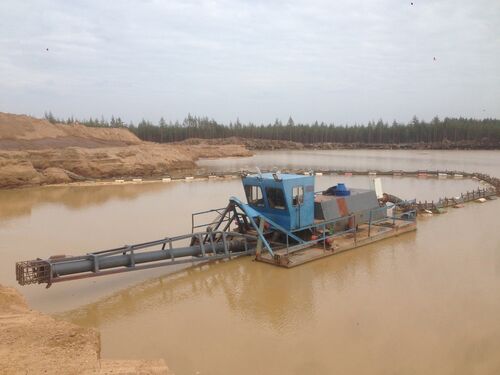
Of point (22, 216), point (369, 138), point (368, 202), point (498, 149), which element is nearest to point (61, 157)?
point (22, 216)

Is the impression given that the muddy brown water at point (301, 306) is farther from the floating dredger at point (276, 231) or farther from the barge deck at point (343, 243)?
the floating dredger at point (276, 231)

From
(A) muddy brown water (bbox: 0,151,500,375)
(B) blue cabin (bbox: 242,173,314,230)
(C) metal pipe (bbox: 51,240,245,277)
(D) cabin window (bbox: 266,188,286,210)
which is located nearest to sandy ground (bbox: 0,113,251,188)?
(A) muddy brown water (bbox: 0,151,500,375)

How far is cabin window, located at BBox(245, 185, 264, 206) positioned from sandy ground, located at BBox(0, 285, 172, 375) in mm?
7769

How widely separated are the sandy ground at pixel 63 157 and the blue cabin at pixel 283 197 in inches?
888

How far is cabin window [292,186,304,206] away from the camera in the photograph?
1291 centimetres

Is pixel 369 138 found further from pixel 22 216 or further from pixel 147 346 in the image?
pixel 147 346

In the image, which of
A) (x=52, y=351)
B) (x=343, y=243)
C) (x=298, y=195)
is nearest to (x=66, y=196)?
(x=298, y=195)

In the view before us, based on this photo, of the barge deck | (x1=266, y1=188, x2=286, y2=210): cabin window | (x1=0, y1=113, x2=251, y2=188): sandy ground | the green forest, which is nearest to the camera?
the barge deck

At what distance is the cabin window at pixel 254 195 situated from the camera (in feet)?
43.9

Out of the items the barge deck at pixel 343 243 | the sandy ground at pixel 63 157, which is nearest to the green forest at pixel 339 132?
the sandy ground at pixel 63 157

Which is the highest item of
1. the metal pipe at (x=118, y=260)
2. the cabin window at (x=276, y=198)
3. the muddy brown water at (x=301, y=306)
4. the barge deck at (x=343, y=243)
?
the cabin window at (x=276, y=198)

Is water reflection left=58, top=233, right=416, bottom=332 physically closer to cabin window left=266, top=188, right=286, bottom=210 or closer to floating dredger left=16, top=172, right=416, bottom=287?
floating dredger left=16, top=172, right=416, bottom=287

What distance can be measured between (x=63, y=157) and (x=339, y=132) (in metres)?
81.8

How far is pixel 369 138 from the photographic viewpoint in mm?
101125
